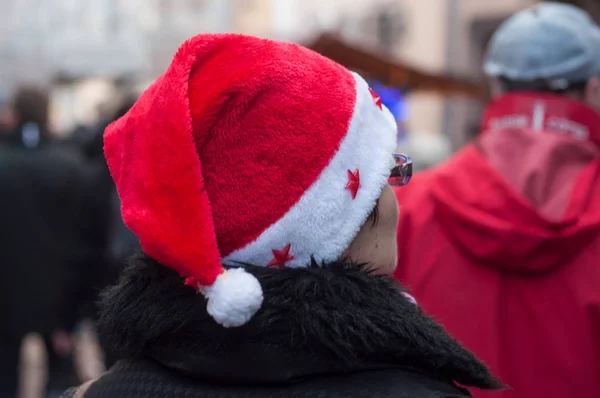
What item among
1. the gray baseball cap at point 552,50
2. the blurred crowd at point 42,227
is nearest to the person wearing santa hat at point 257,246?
the gray baseball cap at point 552,50

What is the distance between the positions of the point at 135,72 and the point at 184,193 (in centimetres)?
827

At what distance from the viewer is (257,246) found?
1.29 m

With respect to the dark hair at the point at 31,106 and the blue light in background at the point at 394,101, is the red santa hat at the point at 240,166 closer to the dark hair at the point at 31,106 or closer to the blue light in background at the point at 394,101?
the dark hair at the point at 31,106

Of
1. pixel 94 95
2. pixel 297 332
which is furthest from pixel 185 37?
pixel 297 332

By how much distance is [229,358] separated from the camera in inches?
49.4

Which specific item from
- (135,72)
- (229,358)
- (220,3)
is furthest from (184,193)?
(220,3)

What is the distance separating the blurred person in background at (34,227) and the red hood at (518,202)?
9.96 ft

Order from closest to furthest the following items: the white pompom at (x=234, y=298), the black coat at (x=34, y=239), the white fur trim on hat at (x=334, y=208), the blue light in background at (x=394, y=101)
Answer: the white pompom at (x=234, y=298)
the white fur trim on hat at (x=334, y=208)
the black coat at (x=34, y=239)
the blue light in background at (x=394, y=101)

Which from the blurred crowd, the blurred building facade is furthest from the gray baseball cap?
the blurred building facade

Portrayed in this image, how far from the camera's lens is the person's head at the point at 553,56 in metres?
2.24

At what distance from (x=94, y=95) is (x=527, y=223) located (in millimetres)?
8749

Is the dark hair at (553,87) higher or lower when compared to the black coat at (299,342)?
lower

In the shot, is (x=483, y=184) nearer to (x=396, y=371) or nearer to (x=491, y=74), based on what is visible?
(x=491, y=74)

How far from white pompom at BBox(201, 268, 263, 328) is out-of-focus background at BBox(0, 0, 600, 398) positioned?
1.79ft
